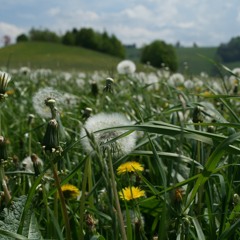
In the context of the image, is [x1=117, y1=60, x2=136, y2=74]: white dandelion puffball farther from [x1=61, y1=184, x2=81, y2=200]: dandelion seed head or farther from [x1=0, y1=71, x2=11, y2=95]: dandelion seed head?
[x1=0, y1=71, x2=11, y2=95]: dandelion seed head

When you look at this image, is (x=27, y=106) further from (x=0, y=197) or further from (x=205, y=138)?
(x=205, y=138)

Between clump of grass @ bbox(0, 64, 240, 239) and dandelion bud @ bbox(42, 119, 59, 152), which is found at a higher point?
dandelion bud @ bbox(42, 119, 59, 152)

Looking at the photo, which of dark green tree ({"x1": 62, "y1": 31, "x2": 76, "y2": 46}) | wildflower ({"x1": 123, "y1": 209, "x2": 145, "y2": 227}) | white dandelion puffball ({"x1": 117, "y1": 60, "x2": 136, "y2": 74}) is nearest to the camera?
wildflower ({"x1": 123, "y1": 209, "x2": 145, "y2": 227})

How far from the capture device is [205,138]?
3.46ft

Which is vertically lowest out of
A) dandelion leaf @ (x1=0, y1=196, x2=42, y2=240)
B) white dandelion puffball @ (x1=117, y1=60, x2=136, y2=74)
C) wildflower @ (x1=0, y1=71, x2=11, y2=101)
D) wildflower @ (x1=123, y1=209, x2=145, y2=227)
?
wildflower @ (x1=123, y1=209, x2=145, y2=227)

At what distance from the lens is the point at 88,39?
7362cm

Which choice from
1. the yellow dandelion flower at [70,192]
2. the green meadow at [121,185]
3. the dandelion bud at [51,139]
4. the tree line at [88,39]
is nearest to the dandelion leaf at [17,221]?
the green meadow at [121,185]

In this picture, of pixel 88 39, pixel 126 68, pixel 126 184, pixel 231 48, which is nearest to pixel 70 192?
pixel 126 184

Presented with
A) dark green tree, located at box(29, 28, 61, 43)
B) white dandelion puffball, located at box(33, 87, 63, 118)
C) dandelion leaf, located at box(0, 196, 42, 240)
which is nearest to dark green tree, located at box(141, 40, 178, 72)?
white dandelion puffball, located at box(33, 87, 63, 118)

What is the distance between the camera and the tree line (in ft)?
233

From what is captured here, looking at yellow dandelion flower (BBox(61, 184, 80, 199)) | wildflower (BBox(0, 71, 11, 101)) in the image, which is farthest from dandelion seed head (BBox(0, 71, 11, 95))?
yellow dandelion flower (BBox(61, 184, 80, 199))

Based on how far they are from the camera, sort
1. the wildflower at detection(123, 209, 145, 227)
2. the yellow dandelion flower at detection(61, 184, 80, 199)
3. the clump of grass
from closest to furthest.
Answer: the clump of grass
the wildflower at detection(123, 209, 145, 227)
the yellow dandelion flower at detection(61, 184, 80, 199)

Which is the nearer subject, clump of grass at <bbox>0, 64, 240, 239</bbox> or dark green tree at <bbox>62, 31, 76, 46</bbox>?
clump of grass at <bbox>0, 64, 240, 239</bbox>

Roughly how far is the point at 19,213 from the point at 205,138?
42 cm
